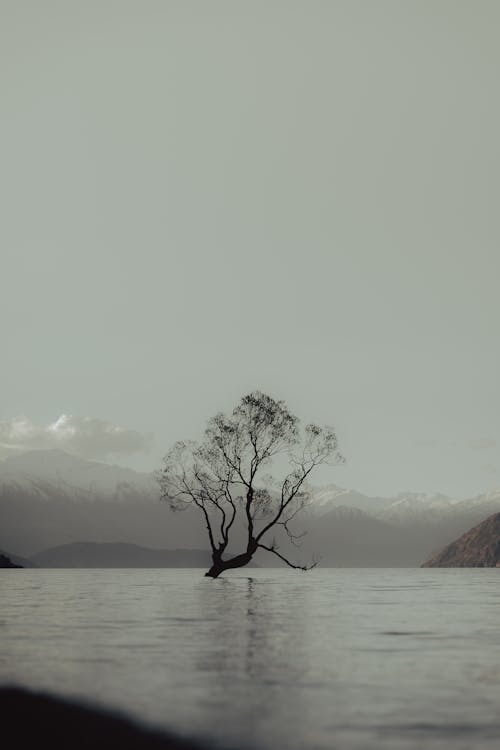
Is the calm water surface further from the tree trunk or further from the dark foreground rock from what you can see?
the tree trunk

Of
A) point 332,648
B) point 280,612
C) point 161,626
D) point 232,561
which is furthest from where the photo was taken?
point 232,561

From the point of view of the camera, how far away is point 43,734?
527 inches

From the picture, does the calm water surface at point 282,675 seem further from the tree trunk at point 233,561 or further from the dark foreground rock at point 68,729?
the tree trunk at point 233,561

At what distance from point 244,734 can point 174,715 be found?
181cm

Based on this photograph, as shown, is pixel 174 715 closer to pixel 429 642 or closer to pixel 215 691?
pixel 215 691

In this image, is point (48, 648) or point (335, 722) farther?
point (48, 648)

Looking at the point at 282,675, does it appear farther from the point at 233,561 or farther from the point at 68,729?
the point at 233,561

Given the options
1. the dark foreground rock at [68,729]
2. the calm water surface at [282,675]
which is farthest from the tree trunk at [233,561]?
the dark foreground rock at [68,729]

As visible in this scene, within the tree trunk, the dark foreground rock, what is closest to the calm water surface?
the dark foreground rock

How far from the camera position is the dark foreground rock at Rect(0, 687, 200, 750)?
41.5 feet

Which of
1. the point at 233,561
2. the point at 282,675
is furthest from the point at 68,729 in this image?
the point at 233,561

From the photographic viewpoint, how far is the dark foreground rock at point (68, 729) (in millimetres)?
12641

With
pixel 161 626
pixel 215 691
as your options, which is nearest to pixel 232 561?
pixel 161 626

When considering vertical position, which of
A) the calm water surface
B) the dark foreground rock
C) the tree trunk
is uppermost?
the tree trunk
